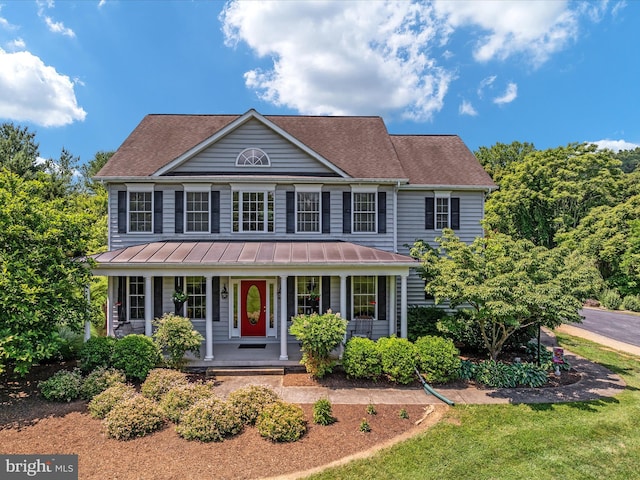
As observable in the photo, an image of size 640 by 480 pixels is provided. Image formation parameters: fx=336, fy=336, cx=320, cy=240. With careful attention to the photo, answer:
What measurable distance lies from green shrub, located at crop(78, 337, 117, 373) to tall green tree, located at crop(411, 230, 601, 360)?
960 cm

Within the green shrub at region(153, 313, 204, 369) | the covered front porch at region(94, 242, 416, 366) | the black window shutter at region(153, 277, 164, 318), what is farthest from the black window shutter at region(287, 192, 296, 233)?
the black window shutter at region(153, 277, 164, 318)

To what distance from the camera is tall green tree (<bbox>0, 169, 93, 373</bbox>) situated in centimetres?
802

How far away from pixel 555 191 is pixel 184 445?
100 ft

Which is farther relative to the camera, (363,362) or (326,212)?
(326,212)

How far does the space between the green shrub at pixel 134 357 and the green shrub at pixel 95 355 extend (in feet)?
0.68

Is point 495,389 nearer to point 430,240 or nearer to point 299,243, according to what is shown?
point 430,240

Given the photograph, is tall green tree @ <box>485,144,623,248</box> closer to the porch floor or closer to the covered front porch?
the covered front porch

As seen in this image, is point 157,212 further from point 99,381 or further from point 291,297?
point 99,381

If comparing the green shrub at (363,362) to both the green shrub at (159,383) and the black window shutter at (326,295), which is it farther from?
the green shrub at (159,383)

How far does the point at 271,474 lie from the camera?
5.67 m

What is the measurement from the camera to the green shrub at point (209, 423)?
21.8ft

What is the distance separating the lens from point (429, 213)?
14.4m

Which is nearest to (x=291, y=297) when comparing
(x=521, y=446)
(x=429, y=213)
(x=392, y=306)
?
(x=392, y=306)

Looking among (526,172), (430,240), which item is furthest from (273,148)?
(526,172)
